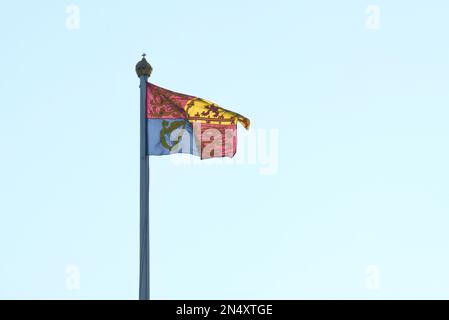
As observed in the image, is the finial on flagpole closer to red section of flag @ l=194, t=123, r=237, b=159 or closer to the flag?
the flag

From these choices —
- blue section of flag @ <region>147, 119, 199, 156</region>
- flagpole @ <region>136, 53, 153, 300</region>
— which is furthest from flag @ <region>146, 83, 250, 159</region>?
flagpole @ <region>136, 53, 153, 300</region>

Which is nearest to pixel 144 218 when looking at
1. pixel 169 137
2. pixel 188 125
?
pixel 169 137

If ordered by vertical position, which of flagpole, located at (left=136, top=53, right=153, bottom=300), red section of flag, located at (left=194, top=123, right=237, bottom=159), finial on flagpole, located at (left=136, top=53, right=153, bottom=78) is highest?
finial on flagpole, located at (left=136, top=53, right=153, bottom=78)

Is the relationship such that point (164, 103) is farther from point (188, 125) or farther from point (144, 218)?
point (144, 218)

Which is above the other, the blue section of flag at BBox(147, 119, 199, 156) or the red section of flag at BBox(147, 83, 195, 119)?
the red section of flag at BBox(147, 83, 195, 119)

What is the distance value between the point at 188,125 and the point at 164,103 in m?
0.89

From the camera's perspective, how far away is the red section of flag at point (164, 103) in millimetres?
31641

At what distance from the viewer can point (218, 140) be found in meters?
32.1

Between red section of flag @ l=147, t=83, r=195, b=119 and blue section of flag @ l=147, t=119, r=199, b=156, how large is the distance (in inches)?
6.1

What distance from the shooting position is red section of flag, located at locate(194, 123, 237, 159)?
3187 cm

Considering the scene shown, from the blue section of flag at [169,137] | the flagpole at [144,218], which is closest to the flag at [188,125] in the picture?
the blue section of flag at [169,137]
